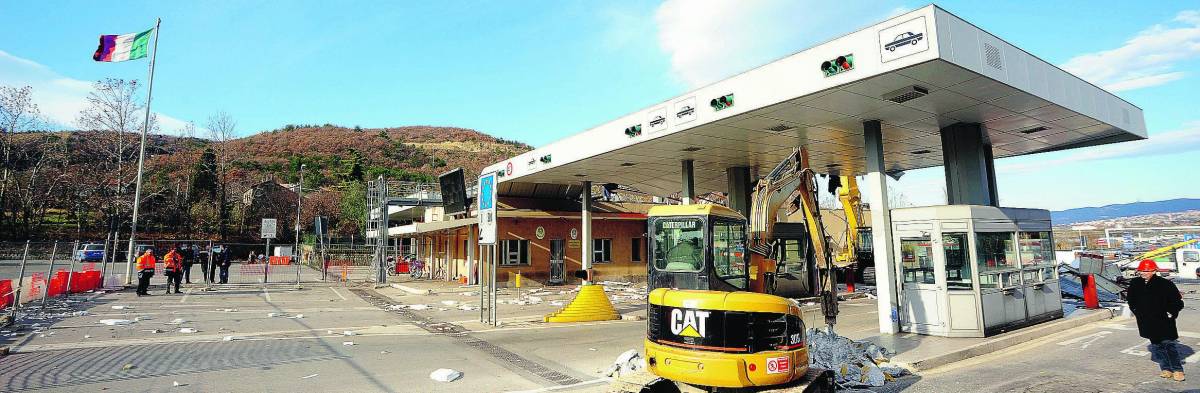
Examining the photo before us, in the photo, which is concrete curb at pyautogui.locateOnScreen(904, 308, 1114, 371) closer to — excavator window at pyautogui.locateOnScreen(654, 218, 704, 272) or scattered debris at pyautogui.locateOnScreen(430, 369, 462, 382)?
excavator window at pyautogui.locateOnScreen(654, 218, 704, 272)

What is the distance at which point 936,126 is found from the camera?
1301 cm

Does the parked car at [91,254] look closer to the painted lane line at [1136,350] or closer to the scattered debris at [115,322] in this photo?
the scattered debris at [115,322]

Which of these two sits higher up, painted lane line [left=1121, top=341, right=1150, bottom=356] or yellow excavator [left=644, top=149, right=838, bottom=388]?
yellow excavator [left=644, top=149, right=838, bottom=388]

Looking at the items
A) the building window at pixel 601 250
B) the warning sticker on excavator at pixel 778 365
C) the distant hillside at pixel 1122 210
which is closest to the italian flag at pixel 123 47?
the building window at pixel 601 250

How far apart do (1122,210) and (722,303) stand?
232 metres

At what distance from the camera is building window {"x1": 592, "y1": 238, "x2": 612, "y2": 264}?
26859mm

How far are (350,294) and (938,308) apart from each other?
65.3ft

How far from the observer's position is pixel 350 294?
70.2 ft

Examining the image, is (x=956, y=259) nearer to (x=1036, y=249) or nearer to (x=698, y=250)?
(x=1036, y=249)

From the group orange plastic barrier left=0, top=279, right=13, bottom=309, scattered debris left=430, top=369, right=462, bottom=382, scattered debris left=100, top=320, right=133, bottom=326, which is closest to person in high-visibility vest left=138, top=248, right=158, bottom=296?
orange plastic barrier left=0, top=279, right=13, bottom=309

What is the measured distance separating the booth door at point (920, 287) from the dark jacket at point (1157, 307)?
11.4 ft

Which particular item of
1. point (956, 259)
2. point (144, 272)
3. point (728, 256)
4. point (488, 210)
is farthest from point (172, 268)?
point (956, 259)

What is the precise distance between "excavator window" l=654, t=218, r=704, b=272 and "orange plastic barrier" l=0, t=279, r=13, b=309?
50.1 feet

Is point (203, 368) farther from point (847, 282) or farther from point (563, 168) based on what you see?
point (847, 282)
